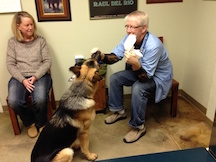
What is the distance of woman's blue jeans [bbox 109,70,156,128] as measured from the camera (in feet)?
6.91

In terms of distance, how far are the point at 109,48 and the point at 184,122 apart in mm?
1298

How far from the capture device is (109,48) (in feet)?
8.99

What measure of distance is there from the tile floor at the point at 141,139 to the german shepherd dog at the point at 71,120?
0.38 metres

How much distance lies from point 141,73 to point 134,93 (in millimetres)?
219

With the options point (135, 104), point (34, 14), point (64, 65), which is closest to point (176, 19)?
point (135, 104)

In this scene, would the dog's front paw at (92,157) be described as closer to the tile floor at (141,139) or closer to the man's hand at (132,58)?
the tile floor at (141,139)

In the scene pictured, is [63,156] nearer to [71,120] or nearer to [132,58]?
[71,120]

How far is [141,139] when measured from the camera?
2.22 metres

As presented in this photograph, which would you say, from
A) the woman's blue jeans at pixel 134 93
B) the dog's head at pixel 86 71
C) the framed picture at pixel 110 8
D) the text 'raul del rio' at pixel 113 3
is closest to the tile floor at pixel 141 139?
the woman's blue jeans at pixel 134 93

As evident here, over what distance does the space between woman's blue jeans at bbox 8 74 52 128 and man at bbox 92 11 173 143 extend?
711 mm

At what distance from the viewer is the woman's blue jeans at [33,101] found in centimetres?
217

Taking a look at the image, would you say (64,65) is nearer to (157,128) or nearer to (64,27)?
(64,27)

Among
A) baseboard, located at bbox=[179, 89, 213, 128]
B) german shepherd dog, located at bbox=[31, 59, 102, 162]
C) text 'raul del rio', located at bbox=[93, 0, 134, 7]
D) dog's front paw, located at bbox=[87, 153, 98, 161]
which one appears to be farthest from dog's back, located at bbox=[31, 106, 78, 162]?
baseboard, located at bbox=[179, 89, 213, 128]

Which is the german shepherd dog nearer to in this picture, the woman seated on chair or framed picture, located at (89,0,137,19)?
the woman seated on chair
